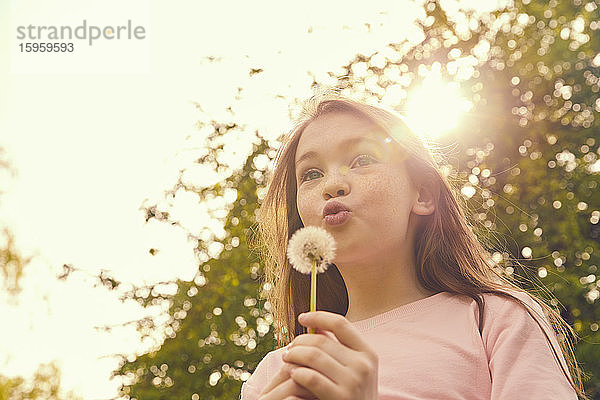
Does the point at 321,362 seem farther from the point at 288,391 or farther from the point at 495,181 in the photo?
the point at 495,181

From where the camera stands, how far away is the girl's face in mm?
1651

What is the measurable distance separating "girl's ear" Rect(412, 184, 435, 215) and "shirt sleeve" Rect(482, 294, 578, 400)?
0.37 m

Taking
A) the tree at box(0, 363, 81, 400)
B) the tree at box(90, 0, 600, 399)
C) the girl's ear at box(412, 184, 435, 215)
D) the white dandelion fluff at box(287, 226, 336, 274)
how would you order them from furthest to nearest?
1. the tree at box(0, 363, 81, 400)
2. the tree at box(90, 0, 600, 399)
3. the girl's ear at box(412, 184, 435, 215)
4. the white dandelion fluff at box(287, 226, 336, 274)

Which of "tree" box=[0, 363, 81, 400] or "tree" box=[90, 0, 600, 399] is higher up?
"tree" box=[90, 0, 600, 399]

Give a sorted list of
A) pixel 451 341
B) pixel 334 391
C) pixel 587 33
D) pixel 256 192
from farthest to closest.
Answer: pixel 587 33 → pixel 256 192 → pixel 451 341 → pixel 334 391

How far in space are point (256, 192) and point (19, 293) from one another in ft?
9.12

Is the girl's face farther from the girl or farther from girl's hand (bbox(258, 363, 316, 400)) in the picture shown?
girl's hand (bbox(258, 363, 316, 400))

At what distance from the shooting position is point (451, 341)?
158cm

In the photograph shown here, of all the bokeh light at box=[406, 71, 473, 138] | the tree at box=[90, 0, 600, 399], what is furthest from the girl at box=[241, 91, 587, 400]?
the tree at box=[90, 0, 600, 399]

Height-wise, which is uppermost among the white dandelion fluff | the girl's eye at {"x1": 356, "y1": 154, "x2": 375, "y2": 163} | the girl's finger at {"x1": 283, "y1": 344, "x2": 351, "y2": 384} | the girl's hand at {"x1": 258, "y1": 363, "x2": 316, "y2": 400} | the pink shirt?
the girl's eye at {"x1": 356, "y1": 154, "x2": 375, "y2": 163}

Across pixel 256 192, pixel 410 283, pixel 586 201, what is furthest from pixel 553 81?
pixel 410 283

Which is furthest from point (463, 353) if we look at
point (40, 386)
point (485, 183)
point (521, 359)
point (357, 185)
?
point (40, 386)

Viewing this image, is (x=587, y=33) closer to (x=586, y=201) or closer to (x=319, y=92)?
(x=586, y=201)

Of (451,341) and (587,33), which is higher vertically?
(587,33)
